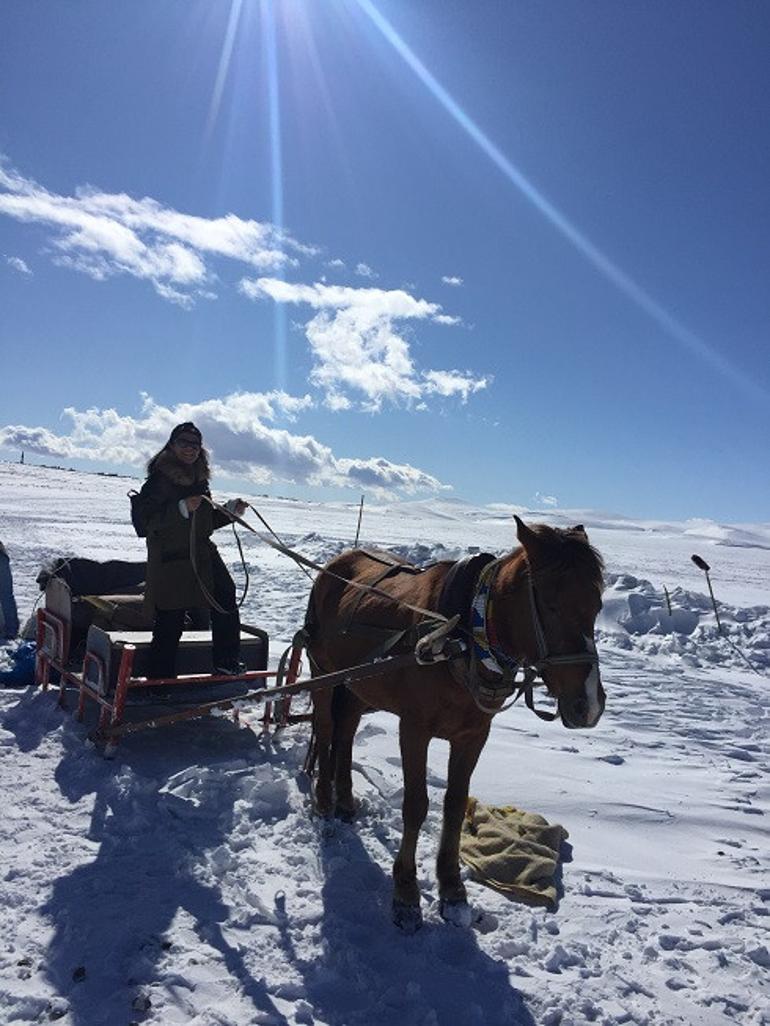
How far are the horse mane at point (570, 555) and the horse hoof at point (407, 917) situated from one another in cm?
186

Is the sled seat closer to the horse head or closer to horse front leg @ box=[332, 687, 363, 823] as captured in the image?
horse front leg @ box=[332, 687, 363, 823]

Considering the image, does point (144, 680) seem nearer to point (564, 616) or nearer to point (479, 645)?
point (479, 645)

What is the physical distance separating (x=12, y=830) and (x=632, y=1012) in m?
3.38

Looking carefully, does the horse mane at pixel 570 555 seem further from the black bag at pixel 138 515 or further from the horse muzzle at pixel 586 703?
the black bag at pixel 138 515

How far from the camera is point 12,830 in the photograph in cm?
390

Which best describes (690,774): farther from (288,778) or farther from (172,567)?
(172,567)

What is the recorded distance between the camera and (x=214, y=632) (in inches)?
218

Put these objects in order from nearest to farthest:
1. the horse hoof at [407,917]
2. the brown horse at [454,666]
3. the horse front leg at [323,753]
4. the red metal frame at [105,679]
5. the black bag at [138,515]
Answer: the brown horse at [454,666] < the horse hoof at [407,917] < the horse front leg at [323,753] < the red metal frame at [105,679] < the black bag at [138,515]

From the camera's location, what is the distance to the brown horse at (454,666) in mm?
2910

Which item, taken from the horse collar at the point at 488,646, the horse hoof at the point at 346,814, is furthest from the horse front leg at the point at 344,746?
the horse collar at the point at 488,646

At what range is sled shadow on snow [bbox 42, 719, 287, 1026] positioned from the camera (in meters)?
2.74

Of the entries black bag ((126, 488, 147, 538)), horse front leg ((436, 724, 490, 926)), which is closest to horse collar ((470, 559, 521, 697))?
horse front leg ((436, 724, 490, 926))

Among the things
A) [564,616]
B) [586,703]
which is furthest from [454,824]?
[564,616]

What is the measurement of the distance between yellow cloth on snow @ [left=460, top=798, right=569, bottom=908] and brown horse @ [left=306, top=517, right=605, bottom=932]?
0.39 metres
